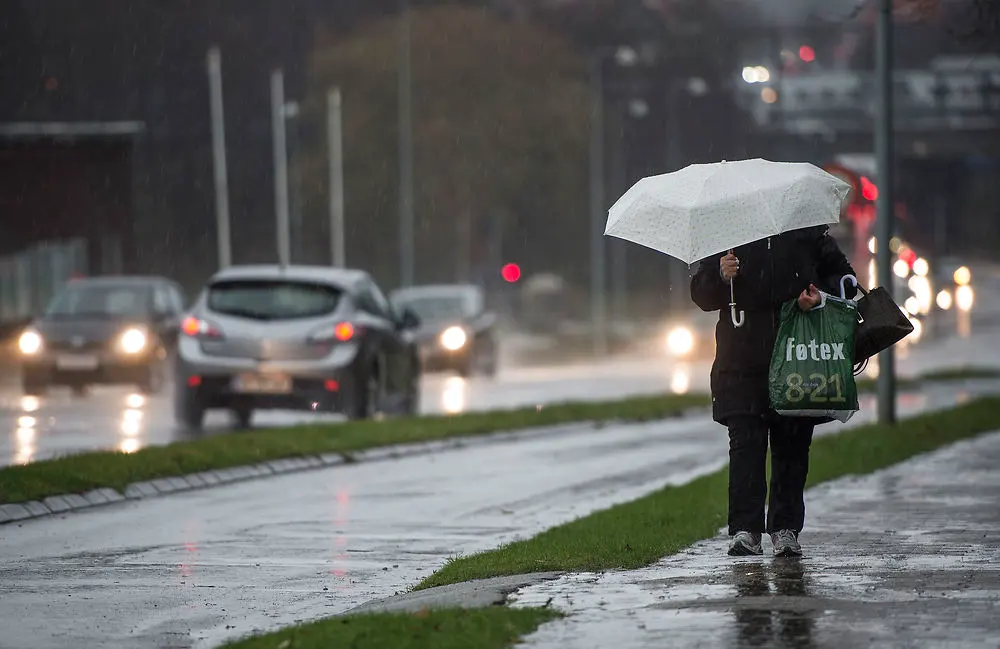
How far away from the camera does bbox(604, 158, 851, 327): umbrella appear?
10242 mm

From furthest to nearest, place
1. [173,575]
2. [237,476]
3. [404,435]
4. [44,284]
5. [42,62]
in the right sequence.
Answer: [42,62]
[44,284]
[404,435]
[237,476]
[173,575]

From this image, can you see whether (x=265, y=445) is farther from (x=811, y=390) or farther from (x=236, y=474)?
(x=811, y=390)

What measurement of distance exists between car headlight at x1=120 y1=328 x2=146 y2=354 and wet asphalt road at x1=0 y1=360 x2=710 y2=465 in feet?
2.18

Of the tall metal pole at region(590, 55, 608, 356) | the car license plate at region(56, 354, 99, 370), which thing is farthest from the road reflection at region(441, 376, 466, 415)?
the tall metal pole at region(590, 55, 608, 356)

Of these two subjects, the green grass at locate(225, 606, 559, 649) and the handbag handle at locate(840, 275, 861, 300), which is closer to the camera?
the green grass at locate(225, 606, 559, 649)

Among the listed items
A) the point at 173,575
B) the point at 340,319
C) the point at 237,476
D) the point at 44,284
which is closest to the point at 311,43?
the point at 44,284

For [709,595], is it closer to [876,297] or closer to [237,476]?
[876,297]

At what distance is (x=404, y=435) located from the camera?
21.2 metres

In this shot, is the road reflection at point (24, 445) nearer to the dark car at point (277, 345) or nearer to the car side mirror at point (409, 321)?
the dark car at point (277, 345)

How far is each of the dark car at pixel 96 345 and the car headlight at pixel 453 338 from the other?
349 inches

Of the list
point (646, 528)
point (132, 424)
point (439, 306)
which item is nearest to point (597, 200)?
point (439, 306)

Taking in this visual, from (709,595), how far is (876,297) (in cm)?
210

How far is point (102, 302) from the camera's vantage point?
3281 cm

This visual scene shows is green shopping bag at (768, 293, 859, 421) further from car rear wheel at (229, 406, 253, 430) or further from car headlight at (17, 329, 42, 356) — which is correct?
car headlight at (17, 329, 42, 356)
